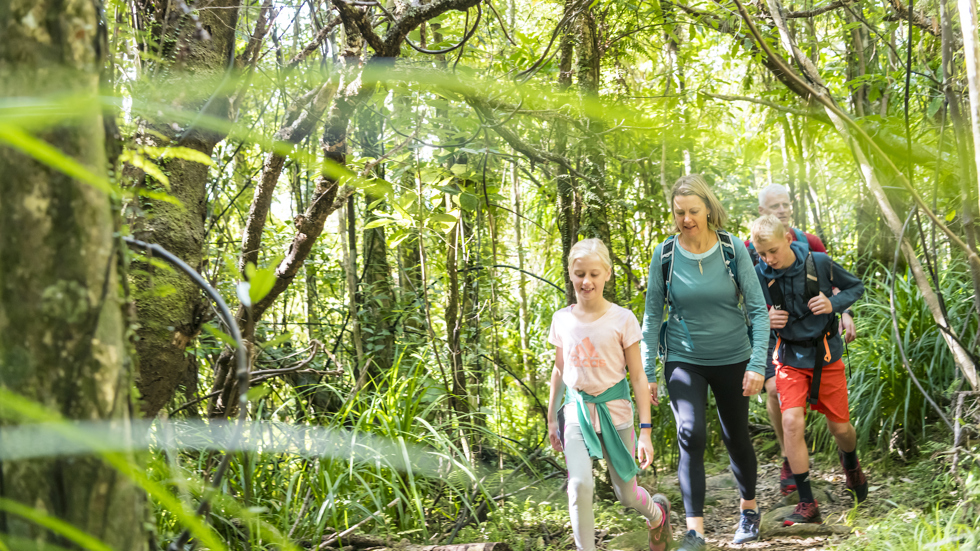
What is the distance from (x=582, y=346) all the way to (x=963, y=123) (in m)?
1.80

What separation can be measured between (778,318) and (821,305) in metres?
0.23

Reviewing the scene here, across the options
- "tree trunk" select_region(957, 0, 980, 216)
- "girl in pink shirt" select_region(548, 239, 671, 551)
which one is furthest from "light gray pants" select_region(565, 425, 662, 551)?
"tree trunk" select_region(957, 0, 980, 216)

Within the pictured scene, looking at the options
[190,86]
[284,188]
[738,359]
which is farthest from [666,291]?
[284,188]

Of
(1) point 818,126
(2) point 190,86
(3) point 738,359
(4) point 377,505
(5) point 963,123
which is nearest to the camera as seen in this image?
(2) point 190,86

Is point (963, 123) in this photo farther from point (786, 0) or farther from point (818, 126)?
point (786, 0)

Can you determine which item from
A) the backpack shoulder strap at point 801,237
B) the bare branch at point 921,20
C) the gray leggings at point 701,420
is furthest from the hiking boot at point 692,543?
the bare branch at point 921,20

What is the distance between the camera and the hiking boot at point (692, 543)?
284cm

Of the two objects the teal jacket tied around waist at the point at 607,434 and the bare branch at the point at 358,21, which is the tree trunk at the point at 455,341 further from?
the bare branch at the point at 358,21

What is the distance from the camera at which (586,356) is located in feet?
9.05

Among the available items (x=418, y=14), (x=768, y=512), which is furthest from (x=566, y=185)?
(x=768, y=512)

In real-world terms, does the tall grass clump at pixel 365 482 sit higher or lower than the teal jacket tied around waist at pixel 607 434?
lower

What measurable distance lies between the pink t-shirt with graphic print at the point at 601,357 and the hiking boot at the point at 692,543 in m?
0.63

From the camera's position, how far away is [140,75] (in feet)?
6.41

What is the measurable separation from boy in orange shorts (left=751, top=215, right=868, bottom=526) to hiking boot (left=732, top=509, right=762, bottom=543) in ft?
0.97
